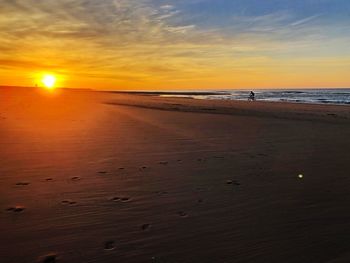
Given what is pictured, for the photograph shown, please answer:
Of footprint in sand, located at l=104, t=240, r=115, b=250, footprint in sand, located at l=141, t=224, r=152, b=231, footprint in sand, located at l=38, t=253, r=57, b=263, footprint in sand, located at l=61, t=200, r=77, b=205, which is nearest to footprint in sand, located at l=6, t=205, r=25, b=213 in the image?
footprint in sand, located at l=61, t=200, r=77, b=205

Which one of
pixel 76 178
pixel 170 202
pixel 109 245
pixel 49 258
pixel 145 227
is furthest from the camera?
pixel 76 178

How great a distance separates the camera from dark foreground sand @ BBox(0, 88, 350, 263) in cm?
437

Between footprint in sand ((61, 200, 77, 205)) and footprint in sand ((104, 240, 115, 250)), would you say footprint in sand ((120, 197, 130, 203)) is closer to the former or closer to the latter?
footprint in sand ((61, 200, 77, 205))

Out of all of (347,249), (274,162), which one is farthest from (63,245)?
(274,162)

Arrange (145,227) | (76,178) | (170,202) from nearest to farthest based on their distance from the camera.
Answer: (145,227) < (170,202) < (76,178)

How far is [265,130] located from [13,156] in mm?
10242

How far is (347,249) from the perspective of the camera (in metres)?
4.43

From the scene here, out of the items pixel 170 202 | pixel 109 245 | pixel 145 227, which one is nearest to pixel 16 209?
pixel 109 245

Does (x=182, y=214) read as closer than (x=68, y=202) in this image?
Yes

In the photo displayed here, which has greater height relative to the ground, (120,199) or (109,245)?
(120,199)

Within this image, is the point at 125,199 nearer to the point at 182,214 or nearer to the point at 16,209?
the point at 182,214

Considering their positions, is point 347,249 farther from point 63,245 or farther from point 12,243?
point 12,243

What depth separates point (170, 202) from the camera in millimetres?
5934

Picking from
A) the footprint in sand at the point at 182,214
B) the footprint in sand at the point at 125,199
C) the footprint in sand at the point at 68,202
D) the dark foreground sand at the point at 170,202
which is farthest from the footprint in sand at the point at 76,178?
the footprint in sand at the point at 182,214
